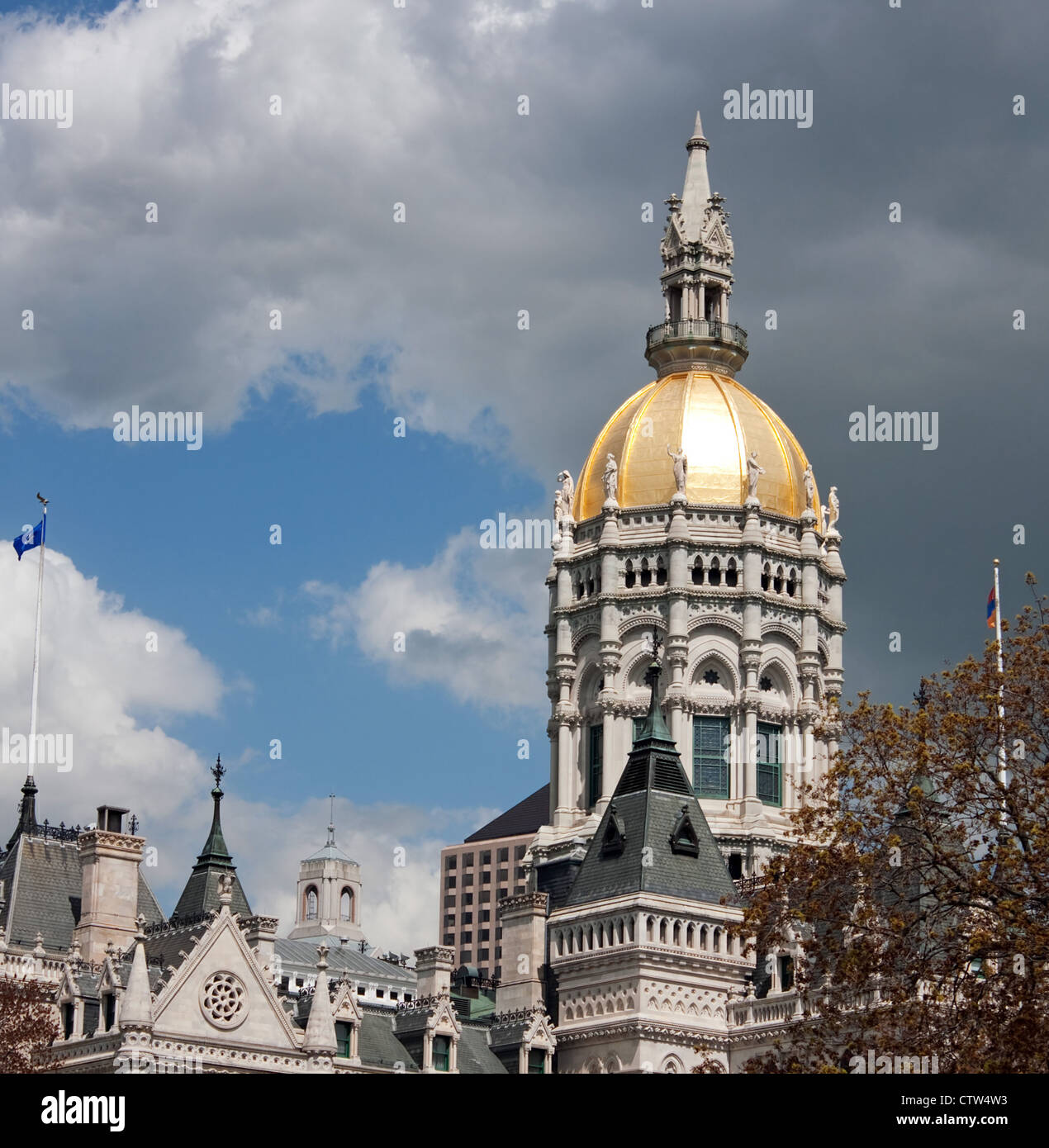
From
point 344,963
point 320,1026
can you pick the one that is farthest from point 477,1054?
point 344,963

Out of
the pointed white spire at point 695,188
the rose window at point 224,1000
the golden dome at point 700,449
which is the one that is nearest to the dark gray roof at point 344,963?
the golden dome at point 700,449

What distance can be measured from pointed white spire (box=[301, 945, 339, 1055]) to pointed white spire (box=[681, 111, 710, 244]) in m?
64.2

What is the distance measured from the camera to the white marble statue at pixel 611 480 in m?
130

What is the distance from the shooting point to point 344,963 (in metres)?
125

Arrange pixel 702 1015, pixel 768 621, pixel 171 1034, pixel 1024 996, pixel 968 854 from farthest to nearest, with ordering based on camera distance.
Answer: pixel 768 621
pixel 702 1015
pixel 171 1034
pixel 968 854
pixel 1024 996

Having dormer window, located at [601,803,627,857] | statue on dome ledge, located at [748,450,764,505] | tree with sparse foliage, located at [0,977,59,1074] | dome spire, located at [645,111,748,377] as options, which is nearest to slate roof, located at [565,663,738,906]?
dormer window, located at [601,803,627,857]

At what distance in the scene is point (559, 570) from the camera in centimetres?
13175

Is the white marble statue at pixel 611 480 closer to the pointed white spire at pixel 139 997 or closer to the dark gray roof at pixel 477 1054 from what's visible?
the dark gray roof at pixel 477 1054

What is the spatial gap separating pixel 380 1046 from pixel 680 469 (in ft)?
151

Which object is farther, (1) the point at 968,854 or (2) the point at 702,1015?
(2) the point at 702,1015
